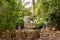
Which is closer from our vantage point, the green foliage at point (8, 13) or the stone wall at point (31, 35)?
the green foliage at point (8, 13)

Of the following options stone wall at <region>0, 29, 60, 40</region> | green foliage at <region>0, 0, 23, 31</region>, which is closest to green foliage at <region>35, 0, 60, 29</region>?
stone wall at <region>0, 29, 60, 40</region>

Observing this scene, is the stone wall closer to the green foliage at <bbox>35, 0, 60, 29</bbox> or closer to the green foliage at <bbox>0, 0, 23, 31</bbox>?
the green foliage at <bbox>0, 0, 23, 31</bbox>

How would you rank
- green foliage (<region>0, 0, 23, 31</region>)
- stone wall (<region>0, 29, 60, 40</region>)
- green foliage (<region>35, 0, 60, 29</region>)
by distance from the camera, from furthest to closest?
green foliage (<region>35, 0, 60, 29</region>)
stone wall (<region>0, 29, 60, 40</region>)
green foliage (<region>0, 0, 23, 31</region>)

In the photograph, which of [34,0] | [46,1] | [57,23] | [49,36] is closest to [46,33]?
[49,36]

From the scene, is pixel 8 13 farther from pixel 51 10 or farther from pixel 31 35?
pixel 51 10

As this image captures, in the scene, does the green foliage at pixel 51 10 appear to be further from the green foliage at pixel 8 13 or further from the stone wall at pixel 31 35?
the green foliage at pixel 8 13

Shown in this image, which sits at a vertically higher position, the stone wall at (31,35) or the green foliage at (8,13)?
the green foliage at (8,13)

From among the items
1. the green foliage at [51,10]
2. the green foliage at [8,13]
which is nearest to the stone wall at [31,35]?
the green foliage at [8,13]

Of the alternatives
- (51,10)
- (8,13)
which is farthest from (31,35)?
(8,13)

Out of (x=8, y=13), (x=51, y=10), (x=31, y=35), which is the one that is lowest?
(x=31, y=35)

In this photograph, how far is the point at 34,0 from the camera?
13.7 m

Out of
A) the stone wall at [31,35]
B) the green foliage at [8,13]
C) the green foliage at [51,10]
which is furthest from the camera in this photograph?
the green foliage at [51,10]

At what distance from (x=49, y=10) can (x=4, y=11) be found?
3518 millimetres

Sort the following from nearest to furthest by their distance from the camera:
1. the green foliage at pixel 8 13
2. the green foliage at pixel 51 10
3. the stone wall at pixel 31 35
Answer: the green foliage at pixel 8 13 → the stone wall at pixel 31 35 → the green foliage at pixel 51 10
